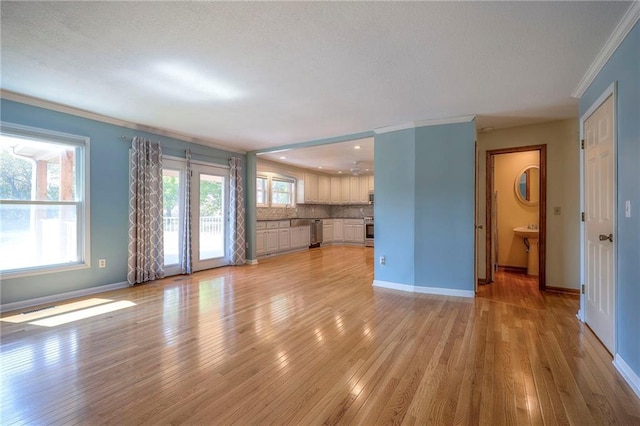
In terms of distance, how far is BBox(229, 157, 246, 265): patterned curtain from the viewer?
5.90 metres

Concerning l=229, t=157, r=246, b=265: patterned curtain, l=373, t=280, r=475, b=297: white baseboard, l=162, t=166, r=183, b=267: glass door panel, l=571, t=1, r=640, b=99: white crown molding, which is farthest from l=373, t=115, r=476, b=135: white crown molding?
l=162, t=166, r=183, b=267: glass door panel

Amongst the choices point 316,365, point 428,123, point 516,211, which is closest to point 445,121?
point 428,123

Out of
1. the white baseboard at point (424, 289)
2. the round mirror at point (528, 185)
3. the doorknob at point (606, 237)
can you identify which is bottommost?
the white baseboard at point (424, 289)

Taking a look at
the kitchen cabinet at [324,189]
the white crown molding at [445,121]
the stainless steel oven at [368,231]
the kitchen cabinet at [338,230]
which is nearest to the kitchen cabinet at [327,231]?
the kitchen cabinet at [338,230]

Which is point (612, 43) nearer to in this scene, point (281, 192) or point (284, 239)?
point (284, 239)

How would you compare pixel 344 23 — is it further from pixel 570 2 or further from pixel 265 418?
pixel 265 418

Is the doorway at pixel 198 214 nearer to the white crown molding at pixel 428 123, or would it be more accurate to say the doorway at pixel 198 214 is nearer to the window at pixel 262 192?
the window at pixel 262 192

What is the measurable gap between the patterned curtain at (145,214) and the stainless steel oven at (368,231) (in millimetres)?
5896

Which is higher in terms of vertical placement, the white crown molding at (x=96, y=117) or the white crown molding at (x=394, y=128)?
the white crown molding at (x=96, y=117)

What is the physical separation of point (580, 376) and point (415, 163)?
284cm

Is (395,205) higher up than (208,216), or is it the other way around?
(395,205)

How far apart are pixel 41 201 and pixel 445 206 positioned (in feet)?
17.1

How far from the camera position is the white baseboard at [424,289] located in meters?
3.84

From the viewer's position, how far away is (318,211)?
974 centimetres
